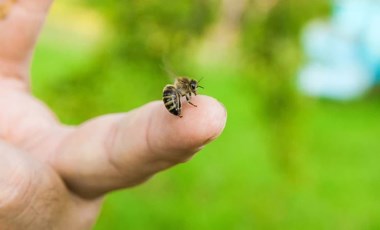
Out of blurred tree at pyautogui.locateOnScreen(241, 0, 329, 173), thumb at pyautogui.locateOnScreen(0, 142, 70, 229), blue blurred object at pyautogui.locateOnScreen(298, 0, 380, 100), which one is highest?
blue blurred object at pyautogui.locateOnScreen(298, 0, 380, 100)

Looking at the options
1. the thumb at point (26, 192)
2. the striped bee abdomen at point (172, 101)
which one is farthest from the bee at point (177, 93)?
the thumb at point (26, 192)

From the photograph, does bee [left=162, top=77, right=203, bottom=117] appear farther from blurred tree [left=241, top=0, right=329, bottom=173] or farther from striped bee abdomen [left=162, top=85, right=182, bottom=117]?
blurred tree [left=241, top=0, right=329, bottom=173]

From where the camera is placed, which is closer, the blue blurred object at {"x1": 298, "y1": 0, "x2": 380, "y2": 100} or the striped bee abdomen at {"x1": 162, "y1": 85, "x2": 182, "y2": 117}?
the striped bee abdomen at {"x1": 162, "y1": 85, "x2": 182, "y2": 117}

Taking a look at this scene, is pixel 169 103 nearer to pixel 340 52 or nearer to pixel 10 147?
pixel 10 147

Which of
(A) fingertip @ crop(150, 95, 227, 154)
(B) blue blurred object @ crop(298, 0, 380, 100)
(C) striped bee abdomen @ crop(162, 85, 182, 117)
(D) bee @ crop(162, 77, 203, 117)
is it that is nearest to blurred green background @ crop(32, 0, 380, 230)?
(D) bee @ crop(162, 77, 203, 117)

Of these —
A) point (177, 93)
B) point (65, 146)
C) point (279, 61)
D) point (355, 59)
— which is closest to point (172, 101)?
point (177, 93)

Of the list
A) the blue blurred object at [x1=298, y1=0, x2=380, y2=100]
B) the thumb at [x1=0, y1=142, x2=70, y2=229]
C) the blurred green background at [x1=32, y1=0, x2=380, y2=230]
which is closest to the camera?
the thumb at [x1=0, y1=142, x2=70, y2=229]

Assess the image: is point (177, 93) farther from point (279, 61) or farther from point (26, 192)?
point (279, 61)

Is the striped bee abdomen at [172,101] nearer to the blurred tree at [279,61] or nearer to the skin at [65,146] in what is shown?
the skin at [65,146]
